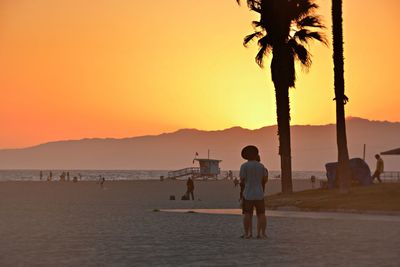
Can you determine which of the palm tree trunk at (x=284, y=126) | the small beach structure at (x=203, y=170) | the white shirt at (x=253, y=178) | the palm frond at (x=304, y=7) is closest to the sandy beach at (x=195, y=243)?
the white shirt at (x=253, y=178)

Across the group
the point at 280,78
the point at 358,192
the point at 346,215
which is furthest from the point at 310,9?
the point at 346,215

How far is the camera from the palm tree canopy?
39938 mm

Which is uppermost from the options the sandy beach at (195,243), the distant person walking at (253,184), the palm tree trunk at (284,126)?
the palm tree trunk at (284,126)

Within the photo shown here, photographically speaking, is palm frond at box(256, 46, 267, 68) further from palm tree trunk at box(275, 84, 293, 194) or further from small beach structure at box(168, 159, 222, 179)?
small beach structure at box(168, 159, 222, 179)

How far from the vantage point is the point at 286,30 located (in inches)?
1590

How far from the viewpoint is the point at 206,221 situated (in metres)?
26.1

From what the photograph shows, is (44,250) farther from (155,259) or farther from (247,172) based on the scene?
(247,172)

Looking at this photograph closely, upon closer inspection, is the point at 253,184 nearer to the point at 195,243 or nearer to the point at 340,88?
the point at 195,243

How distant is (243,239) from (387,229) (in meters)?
5.03

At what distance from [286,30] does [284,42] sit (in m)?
0.60

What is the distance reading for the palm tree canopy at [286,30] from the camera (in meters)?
39.9

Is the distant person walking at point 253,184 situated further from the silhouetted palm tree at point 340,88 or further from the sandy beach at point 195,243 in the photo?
Answer: the silhouetted palm tree at point 340,88

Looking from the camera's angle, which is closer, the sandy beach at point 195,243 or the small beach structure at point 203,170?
the sandy beach at point 195,243

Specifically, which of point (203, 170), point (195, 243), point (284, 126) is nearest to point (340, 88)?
point (284, 126)
